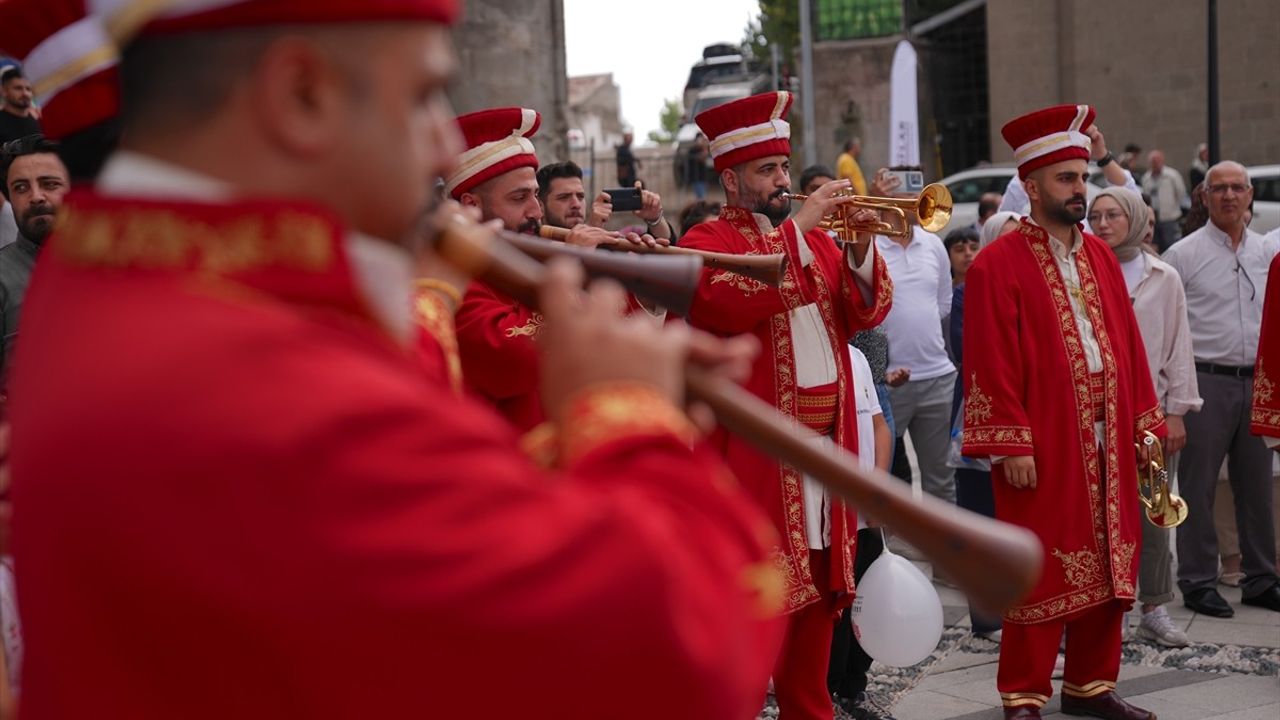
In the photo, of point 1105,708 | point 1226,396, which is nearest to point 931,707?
point 1105,708

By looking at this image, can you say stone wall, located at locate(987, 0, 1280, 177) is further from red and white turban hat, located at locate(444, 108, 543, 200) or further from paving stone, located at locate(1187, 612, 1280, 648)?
red and white turban hat, located at locate(444, 108, 543, 200)

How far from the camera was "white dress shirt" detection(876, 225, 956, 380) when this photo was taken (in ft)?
27.7

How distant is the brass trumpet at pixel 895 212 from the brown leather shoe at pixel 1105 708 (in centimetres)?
196

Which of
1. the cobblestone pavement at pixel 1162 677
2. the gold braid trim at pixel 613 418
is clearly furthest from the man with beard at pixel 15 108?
the gold braid trim at pixel 613 418

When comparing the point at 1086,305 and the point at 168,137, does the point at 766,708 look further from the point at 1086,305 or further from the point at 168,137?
the point at 168,137

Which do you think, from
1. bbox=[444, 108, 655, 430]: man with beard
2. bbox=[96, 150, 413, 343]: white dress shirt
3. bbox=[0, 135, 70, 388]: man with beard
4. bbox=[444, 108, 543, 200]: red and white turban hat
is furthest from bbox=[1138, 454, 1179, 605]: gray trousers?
bbox=[96, 150, 413, 343]: white dress shirt

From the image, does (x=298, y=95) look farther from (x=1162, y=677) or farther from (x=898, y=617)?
(x=1162, y=677)

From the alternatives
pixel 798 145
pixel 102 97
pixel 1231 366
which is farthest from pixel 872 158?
pixel 102 97

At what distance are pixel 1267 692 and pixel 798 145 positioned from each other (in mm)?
26512

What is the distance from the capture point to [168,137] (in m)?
1.48

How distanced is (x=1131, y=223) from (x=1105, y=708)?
2.63 metres

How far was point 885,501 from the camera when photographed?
6.04 ft

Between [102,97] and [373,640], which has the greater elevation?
[102,97]

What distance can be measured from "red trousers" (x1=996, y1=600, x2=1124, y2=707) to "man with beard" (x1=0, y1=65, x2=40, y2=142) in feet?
16.5
